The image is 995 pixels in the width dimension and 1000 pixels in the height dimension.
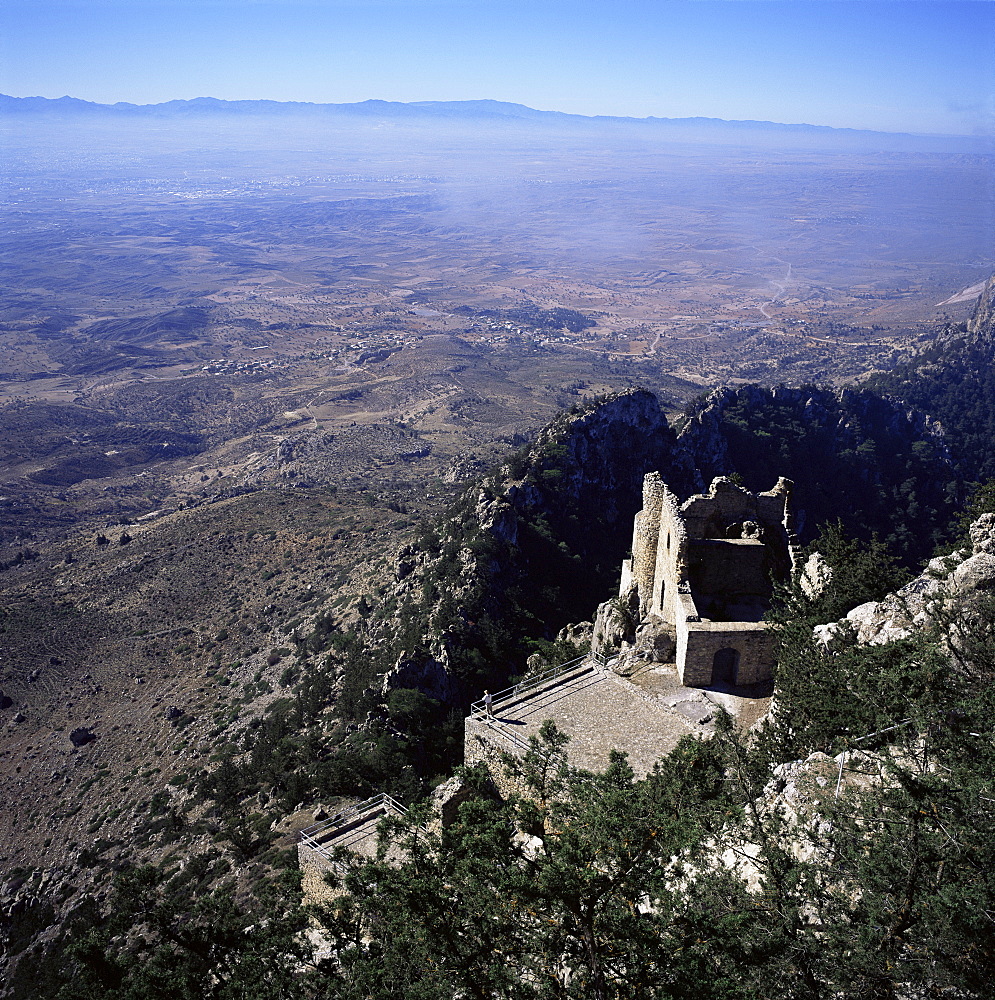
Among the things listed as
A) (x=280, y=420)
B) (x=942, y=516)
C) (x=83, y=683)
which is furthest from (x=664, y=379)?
(x=83, y=683)

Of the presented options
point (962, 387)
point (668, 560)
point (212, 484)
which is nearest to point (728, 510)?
point (668, 560)

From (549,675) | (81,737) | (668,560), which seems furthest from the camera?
(81,737)

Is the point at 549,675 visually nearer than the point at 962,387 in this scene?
Yes

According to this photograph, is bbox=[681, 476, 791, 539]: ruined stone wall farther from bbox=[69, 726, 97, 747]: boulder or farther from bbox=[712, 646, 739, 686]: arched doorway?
bbox=[69, 726, 97, 747]: boulder

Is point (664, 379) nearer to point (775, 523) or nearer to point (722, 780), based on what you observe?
point (775, 523)

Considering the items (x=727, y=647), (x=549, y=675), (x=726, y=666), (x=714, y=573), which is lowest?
(x=549, y=675)

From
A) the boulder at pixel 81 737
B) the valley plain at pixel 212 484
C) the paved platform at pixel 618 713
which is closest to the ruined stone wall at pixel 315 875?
the paved platform at pixel 618 713

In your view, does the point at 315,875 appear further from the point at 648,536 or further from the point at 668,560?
the point at 648,536

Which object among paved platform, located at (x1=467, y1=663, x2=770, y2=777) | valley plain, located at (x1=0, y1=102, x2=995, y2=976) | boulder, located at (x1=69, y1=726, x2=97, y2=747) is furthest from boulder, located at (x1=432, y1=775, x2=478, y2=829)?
boulder, located at (x1=69, y1=726, x2=97, y2=747)
